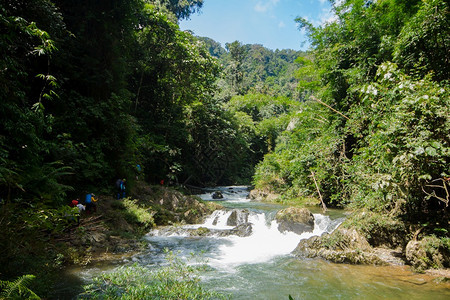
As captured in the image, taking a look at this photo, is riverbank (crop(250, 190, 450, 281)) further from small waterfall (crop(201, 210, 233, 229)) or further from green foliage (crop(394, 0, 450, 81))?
small waterfall (crop(201, 210, 233, 229))

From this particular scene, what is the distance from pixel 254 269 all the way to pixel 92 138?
846cm

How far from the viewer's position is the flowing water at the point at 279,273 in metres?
5.79

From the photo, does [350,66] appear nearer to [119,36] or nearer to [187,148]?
[119,36]

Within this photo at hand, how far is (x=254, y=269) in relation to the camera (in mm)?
7547

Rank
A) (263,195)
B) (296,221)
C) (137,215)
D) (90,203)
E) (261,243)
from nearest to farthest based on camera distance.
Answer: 1. (90,203)
2. (261,243)
3. (137,215)
4. (296,221)
5. (263,195)

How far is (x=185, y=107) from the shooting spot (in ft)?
72.4

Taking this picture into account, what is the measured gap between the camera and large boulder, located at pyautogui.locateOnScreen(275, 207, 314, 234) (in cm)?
1109

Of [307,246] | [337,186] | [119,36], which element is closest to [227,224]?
[307,246]

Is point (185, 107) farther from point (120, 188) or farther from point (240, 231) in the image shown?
point (240, 231)

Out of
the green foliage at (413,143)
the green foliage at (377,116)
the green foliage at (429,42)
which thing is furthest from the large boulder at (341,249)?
the green foliage at (429,42)

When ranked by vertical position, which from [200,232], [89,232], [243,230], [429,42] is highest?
[429,42]

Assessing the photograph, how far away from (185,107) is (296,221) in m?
14.2

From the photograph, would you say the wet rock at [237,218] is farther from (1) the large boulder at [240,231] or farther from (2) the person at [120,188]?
(2) the person at [120,188]

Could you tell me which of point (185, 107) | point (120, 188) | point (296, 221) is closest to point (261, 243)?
point (296, 221)
